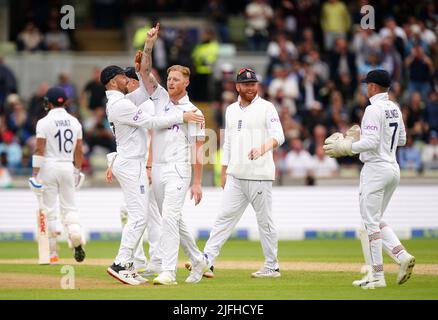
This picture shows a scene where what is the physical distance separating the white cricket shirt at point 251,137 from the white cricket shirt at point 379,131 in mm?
1566

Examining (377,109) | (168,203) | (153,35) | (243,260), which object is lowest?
(243,260)

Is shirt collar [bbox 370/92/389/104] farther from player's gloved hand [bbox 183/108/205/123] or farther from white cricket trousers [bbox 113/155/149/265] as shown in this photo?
white cricket trousers [bbox 113/155/149/265]

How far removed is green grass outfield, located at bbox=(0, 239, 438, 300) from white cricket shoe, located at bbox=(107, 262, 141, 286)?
13 cm

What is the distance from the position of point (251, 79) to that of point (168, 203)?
2090 millimetres

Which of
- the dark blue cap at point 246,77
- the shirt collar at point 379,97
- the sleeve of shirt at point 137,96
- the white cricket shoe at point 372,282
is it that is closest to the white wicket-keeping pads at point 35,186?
the sleeve of shirt at point 137,96

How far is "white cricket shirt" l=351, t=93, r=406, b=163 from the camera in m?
12.8

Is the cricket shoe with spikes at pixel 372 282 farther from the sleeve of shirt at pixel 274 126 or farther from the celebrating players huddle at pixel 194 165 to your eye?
the sleeve of shirt at pixel 274 126

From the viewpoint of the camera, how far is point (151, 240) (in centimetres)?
1450

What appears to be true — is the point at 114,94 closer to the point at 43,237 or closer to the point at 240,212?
the point at 240,212

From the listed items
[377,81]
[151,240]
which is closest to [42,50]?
[151,240]

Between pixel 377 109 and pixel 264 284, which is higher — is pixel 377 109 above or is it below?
above

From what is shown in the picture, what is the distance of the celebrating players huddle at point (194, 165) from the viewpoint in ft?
→ 42.5
